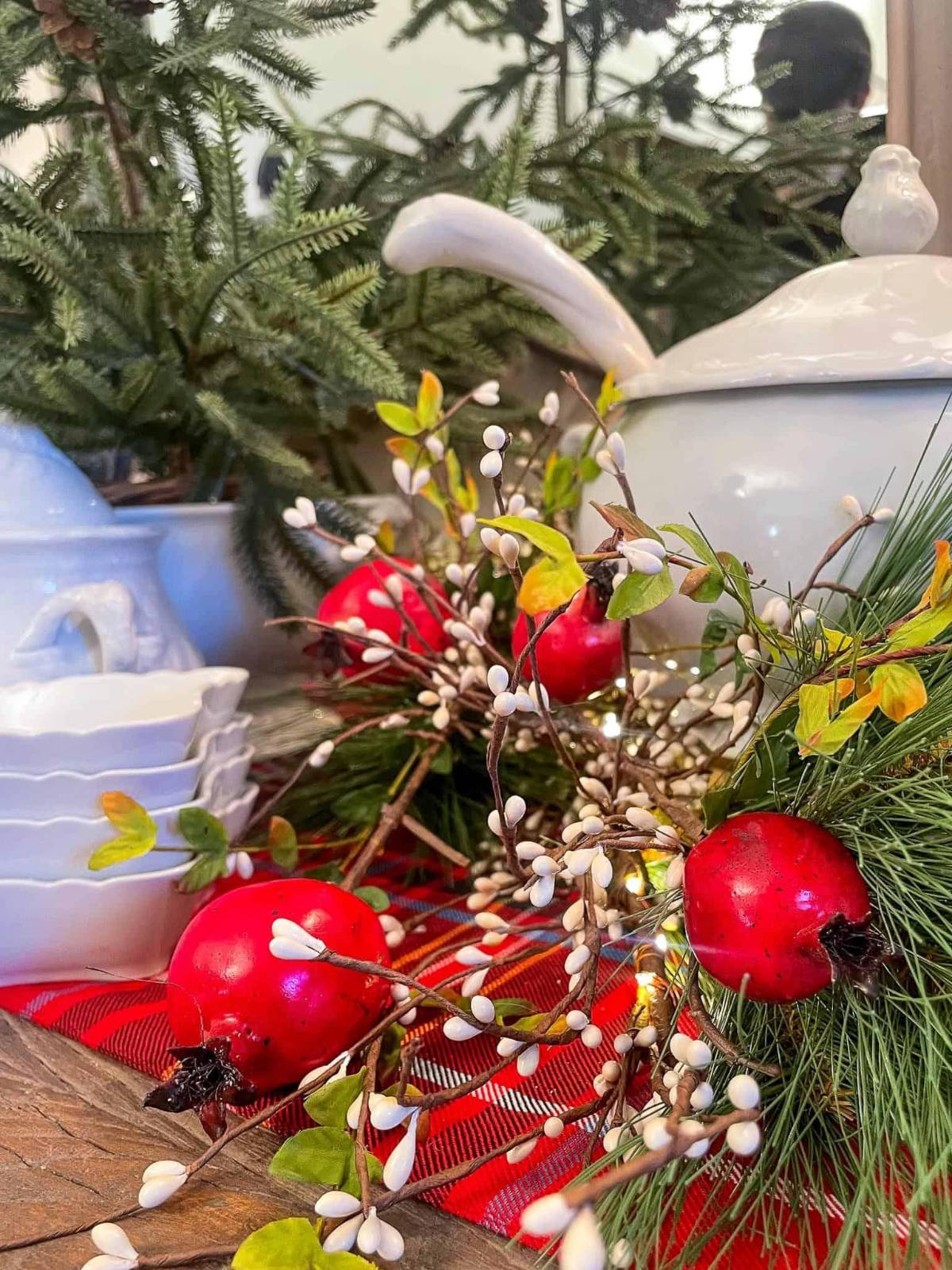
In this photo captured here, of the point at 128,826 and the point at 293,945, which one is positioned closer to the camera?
the point at 293,945

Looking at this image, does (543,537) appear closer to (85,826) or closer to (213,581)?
(85,826)

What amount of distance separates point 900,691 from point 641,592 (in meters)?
0.06

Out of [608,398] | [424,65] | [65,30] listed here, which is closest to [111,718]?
[608,398]

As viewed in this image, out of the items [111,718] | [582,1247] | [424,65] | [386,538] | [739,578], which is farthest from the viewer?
[424,65]

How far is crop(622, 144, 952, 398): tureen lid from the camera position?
31 cm

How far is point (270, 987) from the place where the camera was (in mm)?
235

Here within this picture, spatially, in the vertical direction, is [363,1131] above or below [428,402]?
below

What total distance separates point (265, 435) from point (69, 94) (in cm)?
21

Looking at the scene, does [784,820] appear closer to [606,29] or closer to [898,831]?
[898,831]

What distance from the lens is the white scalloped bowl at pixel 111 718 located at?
0.31m

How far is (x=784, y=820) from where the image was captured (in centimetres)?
21

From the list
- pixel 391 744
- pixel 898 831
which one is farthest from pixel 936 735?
pixel 391 744

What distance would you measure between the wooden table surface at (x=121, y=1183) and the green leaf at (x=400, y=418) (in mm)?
256

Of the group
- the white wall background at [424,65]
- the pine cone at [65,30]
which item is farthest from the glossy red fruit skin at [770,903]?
the white wall background at [424,65]
